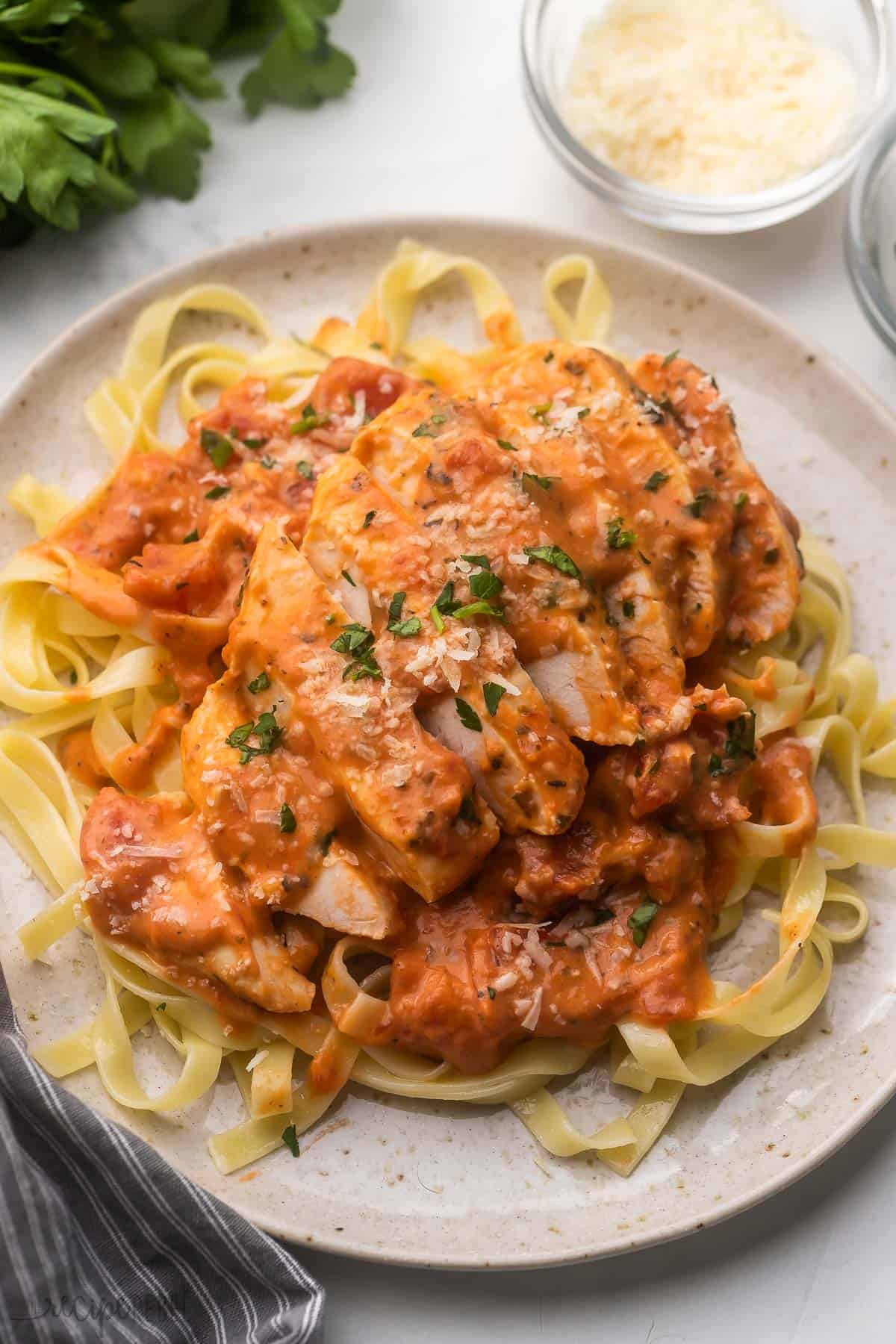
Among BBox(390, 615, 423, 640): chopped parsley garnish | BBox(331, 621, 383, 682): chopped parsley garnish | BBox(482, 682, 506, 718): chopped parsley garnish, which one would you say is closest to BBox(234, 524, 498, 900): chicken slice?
BBox(331, 621, 383, 682): chopped parsley garnish

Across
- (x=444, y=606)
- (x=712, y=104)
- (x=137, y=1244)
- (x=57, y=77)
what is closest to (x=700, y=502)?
(x=444, y=606)

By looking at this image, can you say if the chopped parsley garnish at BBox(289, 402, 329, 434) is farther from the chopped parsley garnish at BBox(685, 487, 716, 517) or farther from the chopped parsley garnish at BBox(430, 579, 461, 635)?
the chopped parsley garnish at BBox(685, 487, 716, 517)

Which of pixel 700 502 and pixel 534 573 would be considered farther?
pixel 700 502

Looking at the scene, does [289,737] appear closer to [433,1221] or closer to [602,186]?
[433,1221]

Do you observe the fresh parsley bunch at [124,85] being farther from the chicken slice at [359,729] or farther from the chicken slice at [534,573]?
the chicken slice at [534,573]

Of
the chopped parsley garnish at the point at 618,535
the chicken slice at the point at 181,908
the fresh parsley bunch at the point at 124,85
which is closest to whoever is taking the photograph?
the chicken slice at the point at 181,908

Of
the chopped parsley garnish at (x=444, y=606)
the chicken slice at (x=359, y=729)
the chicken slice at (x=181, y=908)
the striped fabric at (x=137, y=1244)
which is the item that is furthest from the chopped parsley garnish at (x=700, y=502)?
the striped fabric at (x=137, y=1244)

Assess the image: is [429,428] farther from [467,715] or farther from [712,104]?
[712,104]
